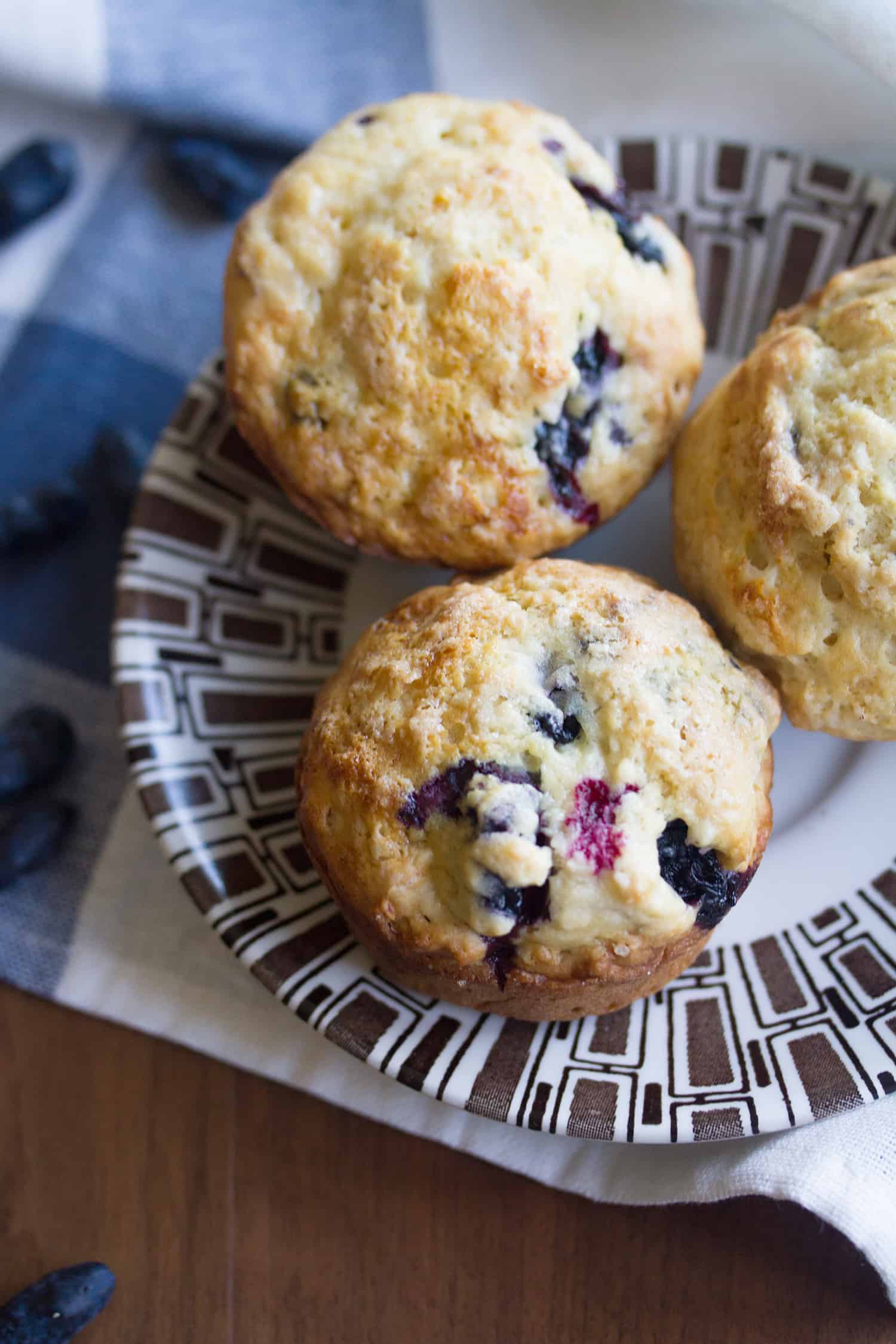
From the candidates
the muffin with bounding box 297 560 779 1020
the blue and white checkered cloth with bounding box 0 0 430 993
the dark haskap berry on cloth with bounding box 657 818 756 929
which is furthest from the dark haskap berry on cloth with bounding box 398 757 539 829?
the blue and white checkered cloth with bounding box 0 0 430 993

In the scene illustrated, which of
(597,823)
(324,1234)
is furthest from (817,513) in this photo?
(324,1234)

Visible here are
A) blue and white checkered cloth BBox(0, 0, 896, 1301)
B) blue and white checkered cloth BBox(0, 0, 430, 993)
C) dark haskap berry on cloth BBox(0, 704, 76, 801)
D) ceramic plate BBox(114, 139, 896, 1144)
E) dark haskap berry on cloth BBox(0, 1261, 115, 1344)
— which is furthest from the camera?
blue and white checkered cloth BBox(0, 0, 430, 993)

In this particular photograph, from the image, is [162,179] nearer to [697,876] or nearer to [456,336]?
[456,336]

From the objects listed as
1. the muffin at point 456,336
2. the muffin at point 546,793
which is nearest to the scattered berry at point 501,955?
the muffin at point 546,793

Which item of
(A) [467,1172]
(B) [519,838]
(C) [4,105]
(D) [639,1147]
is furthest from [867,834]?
(C) [4,105]

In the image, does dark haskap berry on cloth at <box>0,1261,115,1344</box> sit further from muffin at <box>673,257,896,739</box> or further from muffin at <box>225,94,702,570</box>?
muffin at <box>673,257,896,739</box>

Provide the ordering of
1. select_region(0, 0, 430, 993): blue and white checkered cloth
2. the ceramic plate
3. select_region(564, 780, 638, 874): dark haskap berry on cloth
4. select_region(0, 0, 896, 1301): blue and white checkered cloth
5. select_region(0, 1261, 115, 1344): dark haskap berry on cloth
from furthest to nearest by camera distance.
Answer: select_region(0, 0, 430, 993): blue and white checkered cloth → select_region(0, 0, 896, 1301): blue and white checkered cloth → select_region(0, 1261, 115, 1344): dark haskap berry on cloth → the ceramic plate → select_region(564, 780, 638, 874): dark haskap berry on cloth
